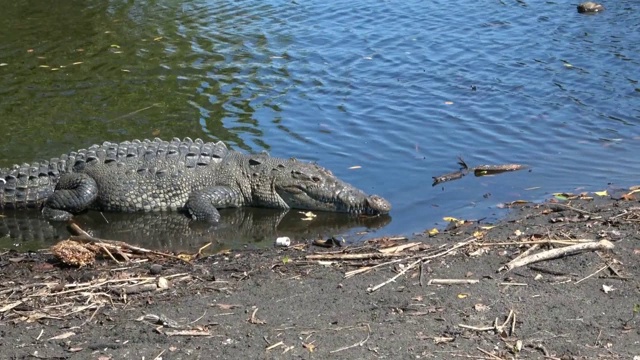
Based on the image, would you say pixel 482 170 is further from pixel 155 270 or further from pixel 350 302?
pixel 155 270

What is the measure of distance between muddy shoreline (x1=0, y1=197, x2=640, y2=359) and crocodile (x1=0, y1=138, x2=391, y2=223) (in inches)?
67.9

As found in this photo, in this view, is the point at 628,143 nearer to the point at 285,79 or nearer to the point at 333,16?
the point at 285,79

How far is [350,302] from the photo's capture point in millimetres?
6098

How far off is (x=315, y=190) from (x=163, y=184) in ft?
5.10

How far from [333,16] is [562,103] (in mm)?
6214

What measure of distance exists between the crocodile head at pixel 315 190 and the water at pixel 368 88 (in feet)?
1.26

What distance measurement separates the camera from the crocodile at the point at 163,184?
29.9 ft

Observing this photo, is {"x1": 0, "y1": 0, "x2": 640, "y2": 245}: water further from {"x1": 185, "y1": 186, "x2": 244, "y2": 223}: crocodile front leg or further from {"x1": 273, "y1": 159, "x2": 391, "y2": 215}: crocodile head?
{"x1": 185, "y1": 186, "x2": 244, "y2": 223}: crocodile front leg

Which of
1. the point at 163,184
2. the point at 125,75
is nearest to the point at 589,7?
the point at 125,75

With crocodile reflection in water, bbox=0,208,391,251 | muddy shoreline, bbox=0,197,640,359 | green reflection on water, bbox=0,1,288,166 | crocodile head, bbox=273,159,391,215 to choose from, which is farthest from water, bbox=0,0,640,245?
muddy shoreline, bbox=0,197,640,359

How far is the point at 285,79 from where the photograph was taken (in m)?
13.0

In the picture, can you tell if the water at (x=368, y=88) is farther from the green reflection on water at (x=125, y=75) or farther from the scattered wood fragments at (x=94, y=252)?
the scattered wood fragments at (x=94, y=252)

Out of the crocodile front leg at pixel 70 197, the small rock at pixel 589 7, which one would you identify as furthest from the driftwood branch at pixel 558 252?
the small rock at pixel 589 7

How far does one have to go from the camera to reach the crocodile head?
29.4 ft
